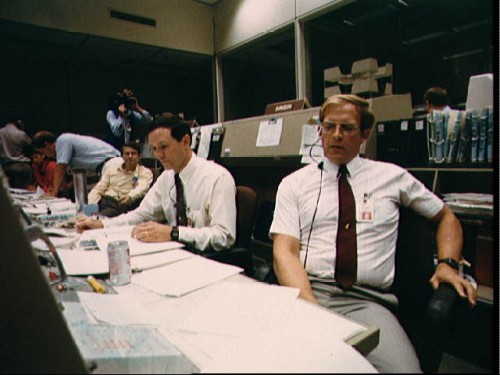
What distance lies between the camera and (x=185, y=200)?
1794 mm

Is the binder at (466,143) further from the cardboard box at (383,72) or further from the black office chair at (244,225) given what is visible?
the black office chair at (244,225)

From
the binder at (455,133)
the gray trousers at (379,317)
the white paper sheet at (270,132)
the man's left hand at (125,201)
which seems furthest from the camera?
the man's left hand at (125,201)

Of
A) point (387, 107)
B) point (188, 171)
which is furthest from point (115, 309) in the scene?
point (387, 107)

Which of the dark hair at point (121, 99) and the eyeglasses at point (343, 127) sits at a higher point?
the dark hair at point (121, 99)

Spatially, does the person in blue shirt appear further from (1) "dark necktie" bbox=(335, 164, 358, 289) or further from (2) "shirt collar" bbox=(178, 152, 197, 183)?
(1) "dark necktie" bbox=(335, 164, 358, 289)

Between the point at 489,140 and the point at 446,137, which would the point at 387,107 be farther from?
the point at 489,140

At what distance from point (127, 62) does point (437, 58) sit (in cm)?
541

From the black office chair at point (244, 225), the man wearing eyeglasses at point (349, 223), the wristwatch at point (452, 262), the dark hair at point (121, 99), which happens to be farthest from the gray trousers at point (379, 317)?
the dark hair at point (121, 99)

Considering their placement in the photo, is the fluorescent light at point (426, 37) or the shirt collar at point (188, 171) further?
the fluorescent light at point (426, 37)

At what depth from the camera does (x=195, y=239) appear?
58.5 inches

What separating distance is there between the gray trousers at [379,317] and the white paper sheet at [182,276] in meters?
0.39

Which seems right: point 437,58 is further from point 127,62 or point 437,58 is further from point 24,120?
point 24,120

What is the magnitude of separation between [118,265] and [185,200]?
2.75ft

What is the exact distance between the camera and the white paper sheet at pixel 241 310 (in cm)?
64
